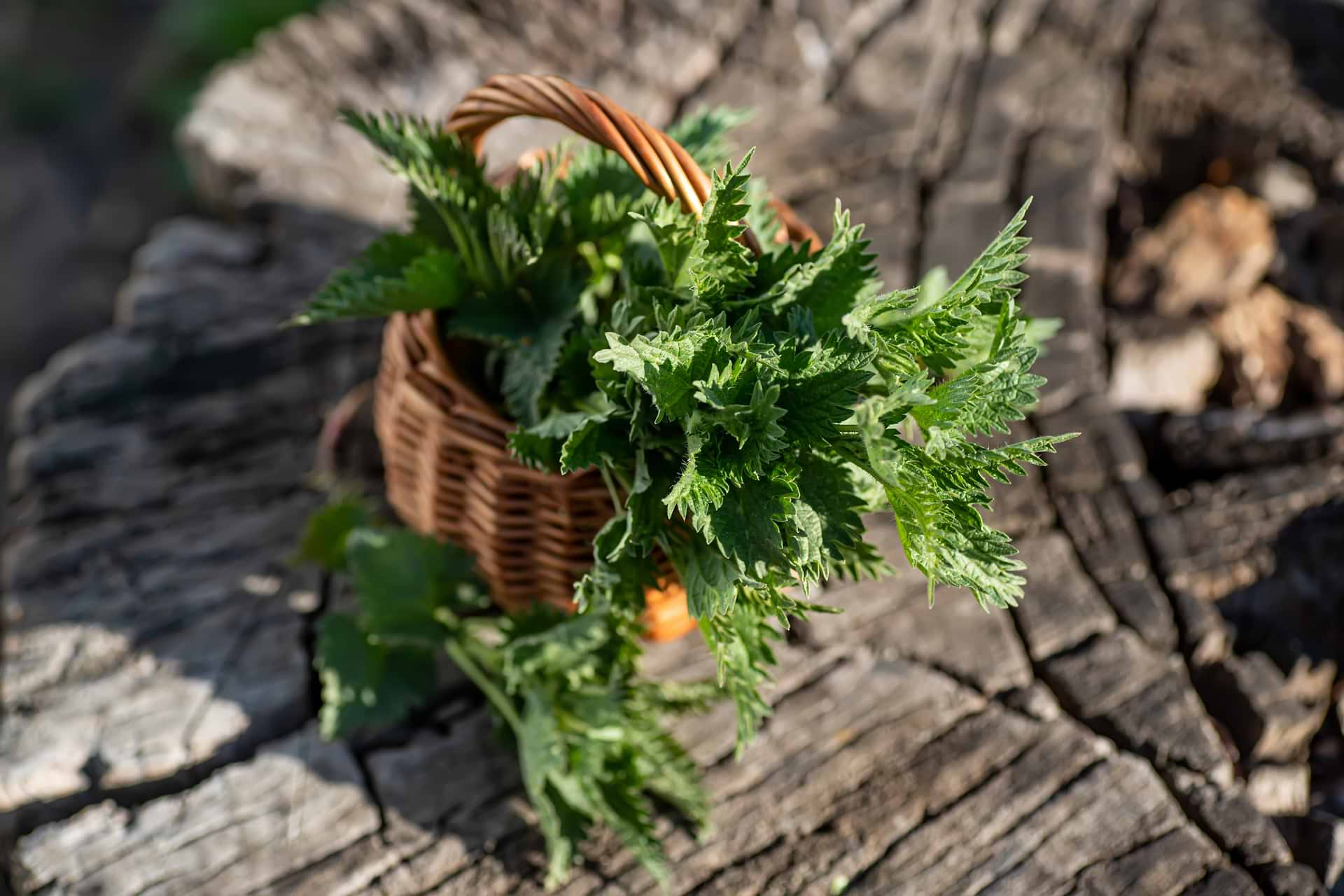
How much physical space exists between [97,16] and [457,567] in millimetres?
4815

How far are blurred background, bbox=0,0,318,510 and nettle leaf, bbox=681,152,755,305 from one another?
353 centimetres

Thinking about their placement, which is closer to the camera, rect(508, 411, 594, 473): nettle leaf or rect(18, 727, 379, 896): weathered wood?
rect(508, 411, 594, 473): nettle leaf

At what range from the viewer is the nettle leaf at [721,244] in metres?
1.01

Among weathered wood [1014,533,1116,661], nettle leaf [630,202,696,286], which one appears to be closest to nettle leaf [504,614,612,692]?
nettle leaf [630,202,696,286]

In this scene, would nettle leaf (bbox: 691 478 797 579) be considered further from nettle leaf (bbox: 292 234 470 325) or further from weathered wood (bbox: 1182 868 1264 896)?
weathered wood (bbox: 1182 868 1264 896)

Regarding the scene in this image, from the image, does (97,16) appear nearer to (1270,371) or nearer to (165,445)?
(165,445)

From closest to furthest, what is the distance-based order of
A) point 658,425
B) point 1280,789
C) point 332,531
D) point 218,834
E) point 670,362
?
point 670,362 < point 658,425 < point 218,834 < point 1280,789 < point 332,531

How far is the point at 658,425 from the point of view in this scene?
1.09 metres

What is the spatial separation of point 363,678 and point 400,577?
155 mm

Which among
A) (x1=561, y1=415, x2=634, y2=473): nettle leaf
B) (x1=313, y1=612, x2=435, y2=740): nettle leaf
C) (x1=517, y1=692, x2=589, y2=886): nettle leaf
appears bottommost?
(x1=517, y1=692, x2=589, y2=886): nettle leaf

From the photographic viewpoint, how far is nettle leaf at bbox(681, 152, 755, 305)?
101 cm

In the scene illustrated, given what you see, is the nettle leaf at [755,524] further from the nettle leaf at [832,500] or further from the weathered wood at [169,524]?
the weathered wood at [169,524]

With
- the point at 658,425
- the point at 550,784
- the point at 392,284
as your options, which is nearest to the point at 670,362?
the point at 658,425

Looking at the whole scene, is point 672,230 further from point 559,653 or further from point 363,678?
point 363,678
